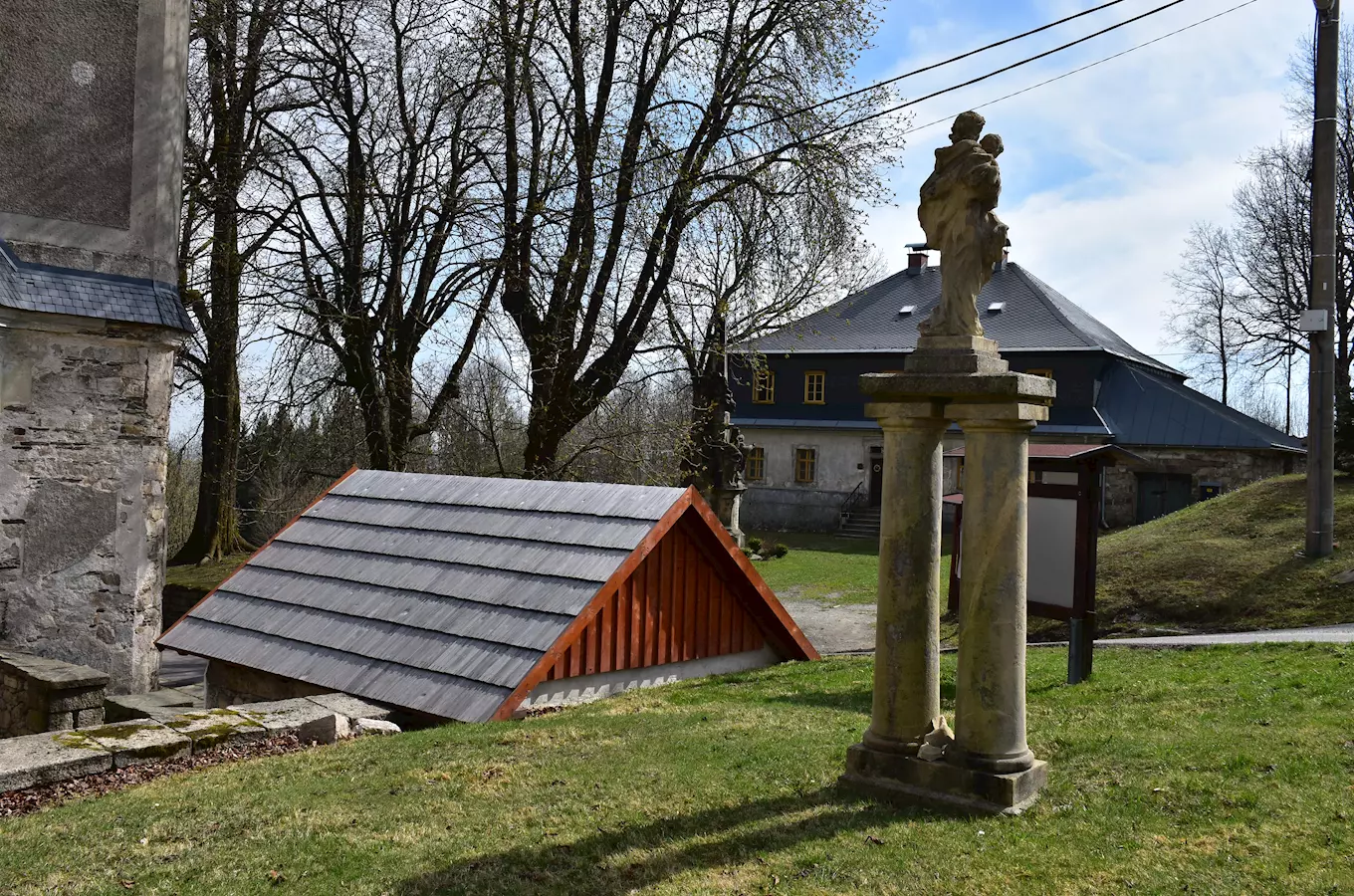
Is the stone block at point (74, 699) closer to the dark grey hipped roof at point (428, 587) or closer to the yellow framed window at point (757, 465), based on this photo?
the dark grey hipped roof at point (428, 587)

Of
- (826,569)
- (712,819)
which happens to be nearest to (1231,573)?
(826,569)

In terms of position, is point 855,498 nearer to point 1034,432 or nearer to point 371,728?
point 1034,432

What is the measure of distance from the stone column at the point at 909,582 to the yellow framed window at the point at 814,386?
32735 mm

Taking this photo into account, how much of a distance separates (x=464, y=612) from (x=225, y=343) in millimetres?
13448

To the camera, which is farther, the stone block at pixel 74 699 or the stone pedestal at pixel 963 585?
the stone block at pixel 74 699

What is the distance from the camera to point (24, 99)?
36.8 feet

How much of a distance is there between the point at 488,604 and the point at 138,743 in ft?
9.55

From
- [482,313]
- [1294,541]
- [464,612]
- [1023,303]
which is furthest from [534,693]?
[1023,303]

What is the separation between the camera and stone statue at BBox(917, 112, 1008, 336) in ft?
19.1

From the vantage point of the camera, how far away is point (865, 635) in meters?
18.0

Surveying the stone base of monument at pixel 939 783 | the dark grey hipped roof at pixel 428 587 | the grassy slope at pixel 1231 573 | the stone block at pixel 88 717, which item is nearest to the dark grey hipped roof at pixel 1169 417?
the grassy slope at pixel 1231 573

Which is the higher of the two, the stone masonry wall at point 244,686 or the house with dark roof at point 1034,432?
the house with dark roof at point 1034,432

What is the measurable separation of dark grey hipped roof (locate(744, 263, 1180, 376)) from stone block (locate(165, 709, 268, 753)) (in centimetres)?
2765

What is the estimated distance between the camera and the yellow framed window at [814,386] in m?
38.4
